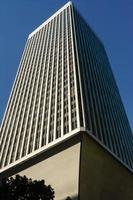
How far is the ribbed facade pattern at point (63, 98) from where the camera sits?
2751 inches

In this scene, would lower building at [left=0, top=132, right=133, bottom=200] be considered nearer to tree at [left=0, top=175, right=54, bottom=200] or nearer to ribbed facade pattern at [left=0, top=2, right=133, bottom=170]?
ribbed facade pattern at [left=0, top=2, right=133, bottom=170]

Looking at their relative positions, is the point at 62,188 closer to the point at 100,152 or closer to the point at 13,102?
the point at 100,152

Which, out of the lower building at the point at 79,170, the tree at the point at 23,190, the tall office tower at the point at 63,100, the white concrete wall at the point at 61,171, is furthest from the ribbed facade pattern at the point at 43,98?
the tree at the point at 23,190

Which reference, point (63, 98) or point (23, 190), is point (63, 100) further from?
point (23, 190)

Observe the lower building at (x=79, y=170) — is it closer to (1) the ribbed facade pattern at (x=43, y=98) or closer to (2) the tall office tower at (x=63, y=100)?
(2) the tall office tower at (x=63, y=100)

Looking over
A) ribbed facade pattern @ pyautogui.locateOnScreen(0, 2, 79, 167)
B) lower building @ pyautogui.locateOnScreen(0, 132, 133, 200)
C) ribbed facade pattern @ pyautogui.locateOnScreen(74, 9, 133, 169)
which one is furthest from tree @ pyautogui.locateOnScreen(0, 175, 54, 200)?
ribbed facade pattern @ pyautogui.locateOnScreen(74, 9, 133, 169)

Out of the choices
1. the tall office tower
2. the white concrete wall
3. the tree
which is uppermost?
the tall office tower

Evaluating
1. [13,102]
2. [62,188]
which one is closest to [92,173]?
[62,188]

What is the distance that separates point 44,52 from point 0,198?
70.0 metres

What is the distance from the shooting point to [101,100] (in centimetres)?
8181

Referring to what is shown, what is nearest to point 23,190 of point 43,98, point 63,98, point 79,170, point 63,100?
point 79,170

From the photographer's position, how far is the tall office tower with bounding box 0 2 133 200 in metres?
68.7

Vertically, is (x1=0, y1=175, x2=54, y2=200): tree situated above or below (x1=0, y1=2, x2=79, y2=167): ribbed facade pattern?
below

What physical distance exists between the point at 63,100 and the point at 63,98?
0.76m
